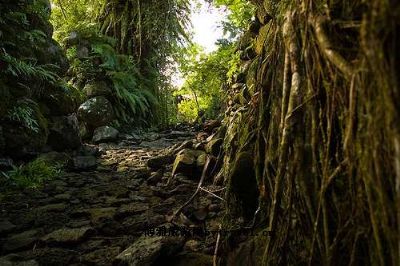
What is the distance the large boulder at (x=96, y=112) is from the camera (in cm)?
924

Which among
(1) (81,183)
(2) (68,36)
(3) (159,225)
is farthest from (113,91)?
(3) (159,225)

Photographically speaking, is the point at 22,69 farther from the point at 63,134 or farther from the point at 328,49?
the point at 328,49

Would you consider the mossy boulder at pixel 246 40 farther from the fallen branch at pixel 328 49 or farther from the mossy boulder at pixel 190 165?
the fallen branch at pixel 328 49

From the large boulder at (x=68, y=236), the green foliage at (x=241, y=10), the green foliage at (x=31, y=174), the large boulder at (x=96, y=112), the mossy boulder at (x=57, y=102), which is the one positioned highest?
the green foliage at (x=241, y=10)

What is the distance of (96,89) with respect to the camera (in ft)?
33.1

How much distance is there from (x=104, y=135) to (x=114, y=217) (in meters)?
5.70

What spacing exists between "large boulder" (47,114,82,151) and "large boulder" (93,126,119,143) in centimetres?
199

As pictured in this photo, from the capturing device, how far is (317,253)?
5.98 feet

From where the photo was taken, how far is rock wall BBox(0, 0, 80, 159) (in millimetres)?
5152

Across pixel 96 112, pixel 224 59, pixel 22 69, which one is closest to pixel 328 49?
pixel 224 59

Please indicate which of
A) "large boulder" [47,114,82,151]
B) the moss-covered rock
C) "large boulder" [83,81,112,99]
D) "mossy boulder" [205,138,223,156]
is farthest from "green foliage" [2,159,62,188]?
"large boulder" [83,81,112,99]

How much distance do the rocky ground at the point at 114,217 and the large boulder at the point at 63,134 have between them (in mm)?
863

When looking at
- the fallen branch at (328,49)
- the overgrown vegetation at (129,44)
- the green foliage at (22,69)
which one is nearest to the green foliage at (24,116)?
the green foliage at (22,69)

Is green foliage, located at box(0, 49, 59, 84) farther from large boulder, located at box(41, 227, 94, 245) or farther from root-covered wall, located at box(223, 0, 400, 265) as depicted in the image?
root-covered wall, located at box(223, 0, 400, 265)
